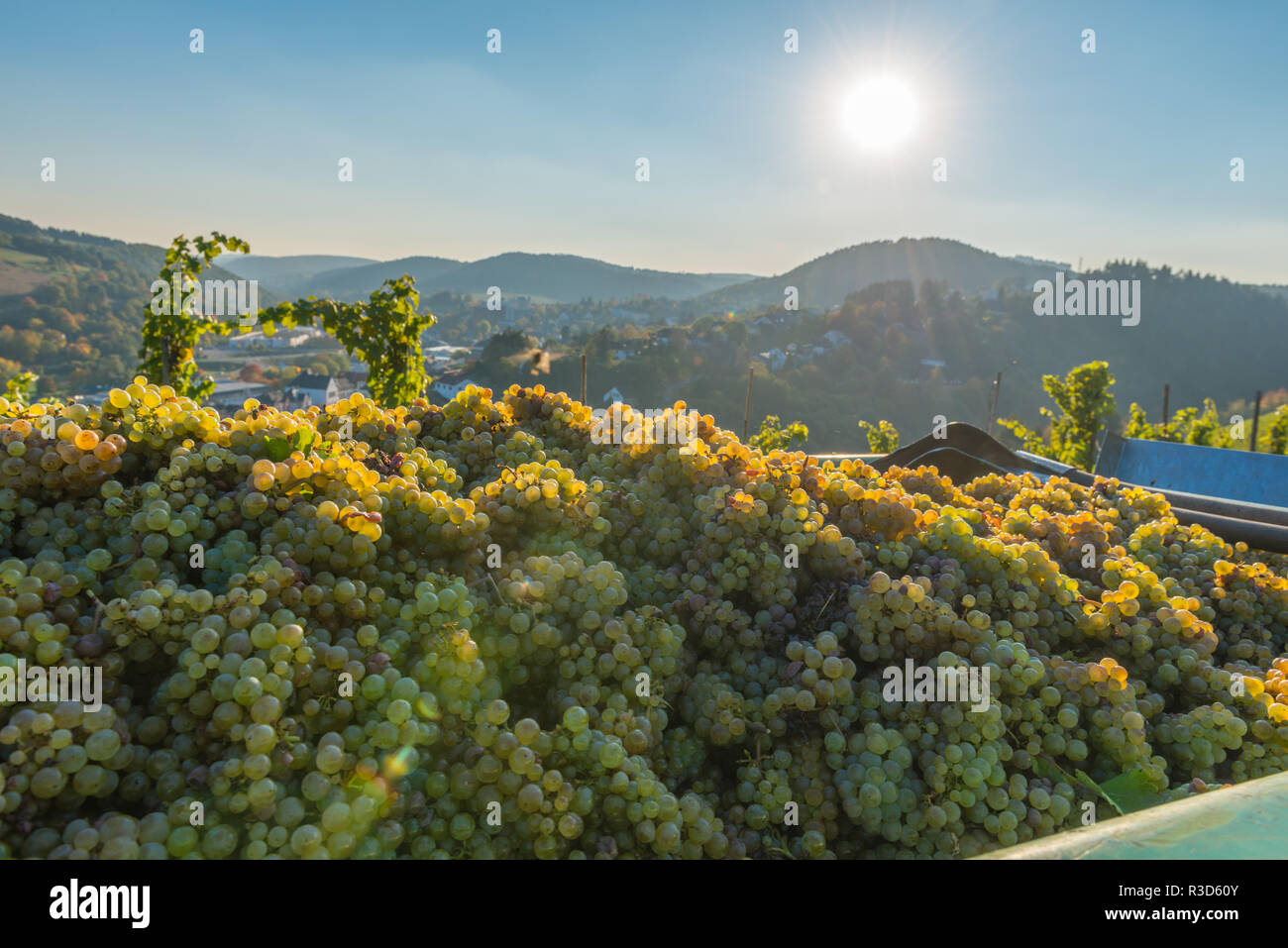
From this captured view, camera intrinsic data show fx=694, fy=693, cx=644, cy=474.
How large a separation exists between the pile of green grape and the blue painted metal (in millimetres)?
7419

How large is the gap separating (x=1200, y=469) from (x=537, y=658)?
11.0 meters

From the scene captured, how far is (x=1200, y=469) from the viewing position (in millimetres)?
9562

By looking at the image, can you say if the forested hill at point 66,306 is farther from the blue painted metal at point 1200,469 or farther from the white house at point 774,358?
the blue painted metal at point 1200,469

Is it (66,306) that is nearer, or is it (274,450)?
(274,450)

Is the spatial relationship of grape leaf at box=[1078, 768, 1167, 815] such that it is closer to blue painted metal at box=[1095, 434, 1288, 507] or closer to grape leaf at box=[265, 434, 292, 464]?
grape leaf at box=[265, 434, 292, 464]

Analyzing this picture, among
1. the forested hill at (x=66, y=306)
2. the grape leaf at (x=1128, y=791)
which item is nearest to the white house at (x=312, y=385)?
the forested hill at (x=66, y=306)

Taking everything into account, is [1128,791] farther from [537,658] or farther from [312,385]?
[312,385]

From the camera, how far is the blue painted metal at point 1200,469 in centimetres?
884

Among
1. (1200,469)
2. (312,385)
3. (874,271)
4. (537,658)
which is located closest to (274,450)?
(537,658)

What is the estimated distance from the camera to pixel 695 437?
9.93ft

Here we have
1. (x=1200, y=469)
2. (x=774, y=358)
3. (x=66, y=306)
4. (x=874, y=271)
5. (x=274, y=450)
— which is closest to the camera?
(x=274, y=450)

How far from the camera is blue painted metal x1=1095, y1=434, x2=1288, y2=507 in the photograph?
348 inches

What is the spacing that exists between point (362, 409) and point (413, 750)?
166 cm
